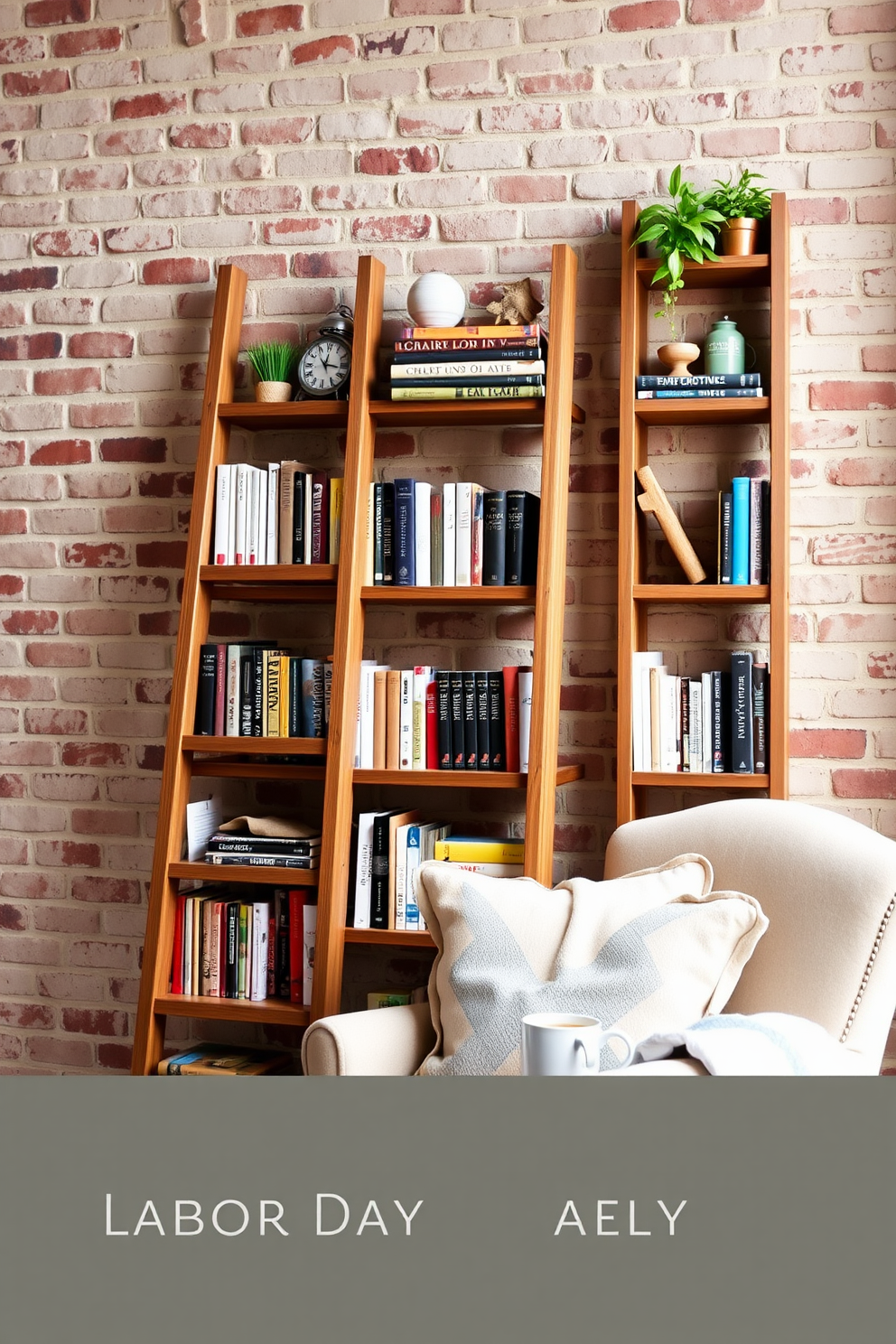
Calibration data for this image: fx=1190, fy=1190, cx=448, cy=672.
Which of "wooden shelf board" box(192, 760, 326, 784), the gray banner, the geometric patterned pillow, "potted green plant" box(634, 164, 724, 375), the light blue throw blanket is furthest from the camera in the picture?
"wooden shelf board" box(192, 760, 326, 784)

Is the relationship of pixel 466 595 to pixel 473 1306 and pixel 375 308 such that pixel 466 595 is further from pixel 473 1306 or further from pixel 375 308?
pixel 473 1306

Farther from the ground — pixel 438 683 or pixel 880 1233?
pixel 438 683

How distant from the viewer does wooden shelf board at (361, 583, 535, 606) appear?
2178mm

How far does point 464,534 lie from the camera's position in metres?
2.23

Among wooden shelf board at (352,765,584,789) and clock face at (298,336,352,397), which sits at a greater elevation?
clock face at (298,336,352,397)

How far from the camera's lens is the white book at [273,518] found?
2.35m

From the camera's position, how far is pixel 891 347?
2.25 metres

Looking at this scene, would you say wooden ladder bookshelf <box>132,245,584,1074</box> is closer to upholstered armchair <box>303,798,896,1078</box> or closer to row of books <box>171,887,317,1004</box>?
row of books <box>171,887,317,1004</box>

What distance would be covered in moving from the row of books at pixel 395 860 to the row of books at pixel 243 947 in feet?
0.36

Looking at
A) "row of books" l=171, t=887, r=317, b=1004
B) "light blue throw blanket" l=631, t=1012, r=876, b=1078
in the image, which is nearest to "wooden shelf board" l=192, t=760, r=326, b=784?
"row of books" l=171, t=887, r=317, b=1004

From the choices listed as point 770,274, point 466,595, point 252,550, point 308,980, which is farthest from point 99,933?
point 770,274

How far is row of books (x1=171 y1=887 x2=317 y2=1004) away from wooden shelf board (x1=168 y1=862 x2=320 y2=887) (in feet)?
0.18

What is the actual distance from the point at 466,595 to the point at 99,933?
1.16 metres

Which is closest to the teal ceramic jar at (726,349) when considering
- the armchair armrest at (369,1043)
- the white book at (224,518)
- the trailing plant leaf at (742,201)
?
the trailing plant leaf at (742,201)
